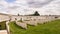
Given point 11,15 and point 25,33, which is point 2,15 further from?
point 25,33

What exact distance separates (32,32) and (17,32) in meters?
1.01

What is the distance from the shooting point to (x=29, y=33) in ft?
27.1

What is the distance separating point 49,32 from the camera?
758 cm

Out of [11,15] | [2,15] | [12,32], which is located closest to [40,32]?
[12,32]

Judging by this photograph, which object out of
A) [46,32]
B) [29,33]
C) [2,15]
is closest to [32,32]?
[29,33]

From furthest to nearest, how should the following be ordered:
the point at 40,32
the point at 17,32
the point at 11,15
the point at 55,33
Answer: the point at 11,15, the point at 17,32, the point at 40,32, the point at 55,33

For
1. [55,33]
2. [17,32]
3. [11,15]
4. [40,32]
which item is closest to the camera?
[55,33]

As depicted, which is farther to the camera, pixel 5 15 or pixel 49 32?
pixel 5 15

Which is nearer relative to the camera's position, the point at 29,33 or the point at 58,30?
the point at 58,30

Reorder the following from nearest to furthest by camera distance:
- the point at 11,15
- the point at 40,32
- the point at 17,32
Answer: the point at 40,32, the point at 17,32, the point at 11,15

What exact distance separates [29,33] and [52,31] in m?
1.29

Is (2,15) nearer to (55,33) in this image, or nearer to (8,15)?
(8,15)

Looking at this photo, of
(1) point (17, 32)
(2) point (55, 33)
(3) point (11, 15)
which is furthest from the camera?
(3) point (11, 15)

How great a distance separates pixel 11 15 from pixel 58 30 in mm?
15164
